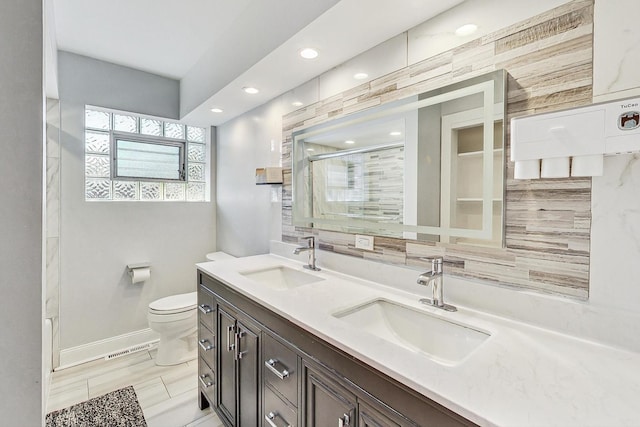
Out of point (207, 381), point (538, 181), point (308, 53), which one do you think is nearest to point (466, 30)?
point (538, 181)

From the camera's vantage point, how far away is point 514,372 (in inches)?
30.1

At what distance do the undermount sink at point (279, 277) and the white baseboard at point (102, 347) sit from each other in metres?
1.74

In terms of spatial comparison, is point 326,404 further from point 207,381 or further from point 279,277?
point 207,381

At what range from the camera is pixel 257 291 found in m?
1.42

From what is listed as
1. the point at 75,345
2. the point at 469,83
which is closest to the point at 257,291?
the point at 469,83

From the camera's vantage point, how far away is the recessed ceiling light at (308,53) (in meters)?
1.62

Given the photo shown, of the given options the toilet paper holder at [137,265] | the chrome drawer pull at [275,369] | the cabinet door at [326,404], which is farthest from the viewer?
the toilet paper holder at [137,265]

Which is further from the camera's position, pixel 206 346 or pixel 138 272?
pixel 138 272

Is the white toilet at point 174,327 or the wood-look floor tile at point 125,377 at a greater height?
the white toilet at point 174,327

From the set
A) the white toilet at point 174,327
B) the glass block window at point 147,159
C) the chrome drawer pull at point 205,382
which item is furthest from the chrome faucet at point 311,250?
the glass block window at point 147,159

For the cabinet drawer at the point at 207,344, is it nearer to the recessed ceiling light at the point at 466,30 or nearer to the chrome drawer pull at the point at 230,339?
the chrome drawer pull at the point at 230,339

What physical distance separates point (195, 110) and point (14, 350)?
7.77 feet

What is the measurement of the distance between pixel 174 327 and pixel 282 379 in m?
1.63

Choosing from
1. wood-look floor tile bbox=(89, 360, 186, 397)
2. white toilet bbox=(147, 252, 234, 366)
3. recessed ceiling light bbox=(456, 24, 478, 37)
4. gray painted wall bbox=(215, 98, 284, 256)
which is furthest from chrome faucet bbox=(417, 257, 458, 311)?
wood-look floor tile bbox=(89, 360, 186, 397)
